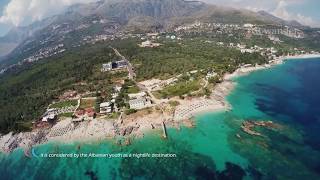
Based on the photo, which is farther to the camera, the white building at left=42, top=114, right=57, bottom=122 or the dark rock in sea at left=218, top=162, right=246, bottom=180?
the white building at left=42, top=114, right=57, bottom=122

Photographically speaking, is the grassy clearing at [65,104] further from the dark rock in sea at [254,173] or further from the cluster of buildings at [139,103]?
the dark rock in sea at [254,173]

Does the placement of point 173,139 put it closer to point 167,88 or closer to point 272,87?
point 167,88

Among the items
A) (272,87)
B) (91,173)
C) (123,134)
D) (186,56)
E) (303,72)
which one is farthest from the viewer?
(186,56)

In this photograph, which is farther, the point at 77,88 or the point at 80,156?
the point at 77,88

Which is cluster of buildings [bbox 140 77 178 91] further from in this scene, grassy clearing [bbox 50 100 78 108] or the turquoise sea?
the turquoise sea

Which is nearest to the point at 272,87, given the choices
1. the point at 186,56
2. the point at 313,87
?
the point at 313,87

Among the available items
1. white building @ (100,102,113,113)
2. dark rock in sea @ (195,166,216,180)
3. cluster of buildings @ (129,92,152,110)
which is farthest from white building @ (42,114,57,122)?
dark rock in sea @ (195,166,216,180)

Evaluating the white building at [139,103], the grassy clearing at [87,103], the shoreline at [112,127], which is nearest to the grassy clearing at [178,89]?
the shoreline at [112,127]
